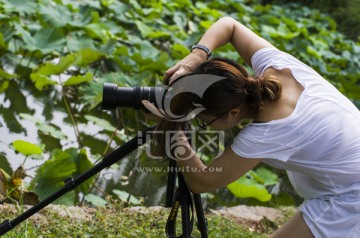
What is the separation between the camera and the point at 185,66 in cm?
158

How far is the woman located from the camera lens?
6 cm

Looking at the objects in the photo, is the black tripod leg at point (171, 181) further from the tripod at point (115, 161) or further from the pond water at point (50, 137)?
the pond water at point (50, 137)

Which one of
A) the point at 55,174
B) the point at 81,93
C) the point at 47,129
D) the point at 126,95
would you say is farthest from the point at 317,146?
the point at 81,93

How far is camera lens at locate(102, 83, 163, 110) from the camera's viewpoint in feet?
4.84

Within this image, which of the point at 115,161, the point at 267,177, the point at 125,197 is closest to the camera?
the point at 115,161

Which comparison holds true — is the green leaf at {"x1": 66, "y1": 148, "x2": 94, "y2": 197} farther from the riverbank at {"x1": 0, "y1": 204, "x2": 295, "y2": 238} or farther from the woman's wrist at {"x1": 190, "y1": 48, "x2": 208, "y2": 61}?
the woman's wrist at {"x1": 190, "y1": 48, "x2": 208, "y2": 61}

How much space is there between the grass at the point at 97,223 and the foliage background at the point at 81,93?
0.64 feet

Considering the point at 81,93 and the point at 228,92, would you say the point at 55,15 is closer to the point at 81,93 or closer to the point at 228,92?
the point at 81,93

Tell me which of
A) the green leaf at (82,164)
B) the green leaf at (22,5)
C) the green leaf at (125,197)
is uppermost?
the green leaf at (82,164)

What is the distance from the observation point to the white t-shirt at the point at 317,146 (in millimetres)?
1435

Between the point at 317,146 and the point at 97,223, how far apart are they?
923 millimetres

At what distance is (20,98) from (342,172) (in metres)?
2.64

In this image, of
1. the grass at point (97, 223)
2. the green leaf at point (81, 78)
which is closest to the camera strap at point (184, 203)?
the grass at point (97, 223)

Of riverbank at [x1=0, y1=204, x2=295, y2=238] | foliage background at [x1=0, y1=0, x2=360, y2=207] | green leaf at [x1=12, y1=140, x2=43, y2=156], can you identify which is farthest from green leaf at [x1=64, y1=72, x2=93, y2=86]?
riverbank at [x1=0, y1=204, x2=295, y2=238]
